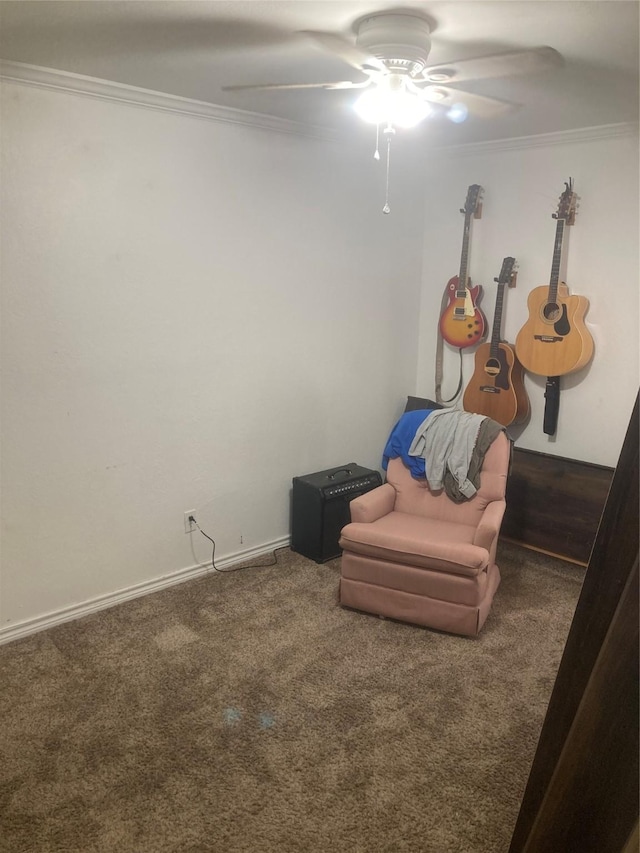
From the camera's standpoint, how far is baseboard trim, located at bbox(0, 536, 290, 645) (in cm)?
282

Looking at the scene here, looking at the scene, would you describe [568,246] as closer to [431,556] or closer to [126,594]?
[431,556]

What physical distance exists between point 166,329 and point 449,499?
1691 mm

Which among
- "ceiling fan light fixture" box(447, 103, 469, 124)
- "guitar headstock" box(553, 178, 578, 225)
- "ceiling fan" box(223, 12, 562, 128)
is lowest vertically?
"guitar headstock" box(553, 178, 578, 225)

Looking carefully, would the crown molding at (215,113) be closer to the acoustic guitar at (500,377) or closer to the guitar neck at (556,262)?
the guitar neck at (556,262)

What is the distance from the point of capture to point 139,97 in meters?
2.72

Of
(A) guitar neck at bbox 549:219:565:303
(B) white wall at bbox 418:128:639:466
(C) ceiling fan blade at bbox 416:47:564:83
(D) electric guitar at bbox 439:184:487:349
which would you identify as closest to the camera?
(C) ceiling fan blade at bbox 416:47:564:83

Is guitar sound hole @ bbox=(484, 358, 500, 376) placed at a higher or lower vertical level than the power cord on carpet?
higher

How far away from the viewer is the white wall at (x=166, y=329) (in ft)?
8.64

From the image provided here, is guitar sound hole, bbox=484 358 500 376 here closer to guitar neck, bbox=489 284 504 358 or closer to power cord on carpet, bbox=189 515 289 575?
guitar neck, bbox=489 284 504 358

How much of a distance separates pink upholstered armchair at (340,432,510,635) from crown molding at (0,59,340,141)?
197 centimetres

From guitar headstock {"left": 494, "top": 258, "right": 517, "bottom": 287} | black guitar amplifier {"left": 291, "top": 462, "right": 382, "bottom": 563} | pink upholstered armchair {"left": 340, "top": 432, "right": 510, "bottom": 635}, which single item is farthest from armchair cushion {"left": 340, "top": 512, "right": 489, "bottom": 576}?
guitar headstock {"left": 494, "top": 258, "right": 517, "bottom": 287}

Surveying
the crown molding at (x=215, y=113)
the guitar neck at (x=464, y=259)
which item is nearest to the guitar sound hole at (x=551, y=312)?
the guitar neck at (x=464, y=259)

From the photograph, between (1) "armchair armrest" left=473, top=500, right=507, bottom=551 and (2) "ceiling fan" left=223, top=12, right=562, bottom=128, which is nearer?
(2) "ceiling fan" left=223, top=12, right=562, bottom=128

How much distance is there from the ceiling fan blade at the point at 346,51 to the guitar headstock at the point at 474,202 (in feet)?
5.58
